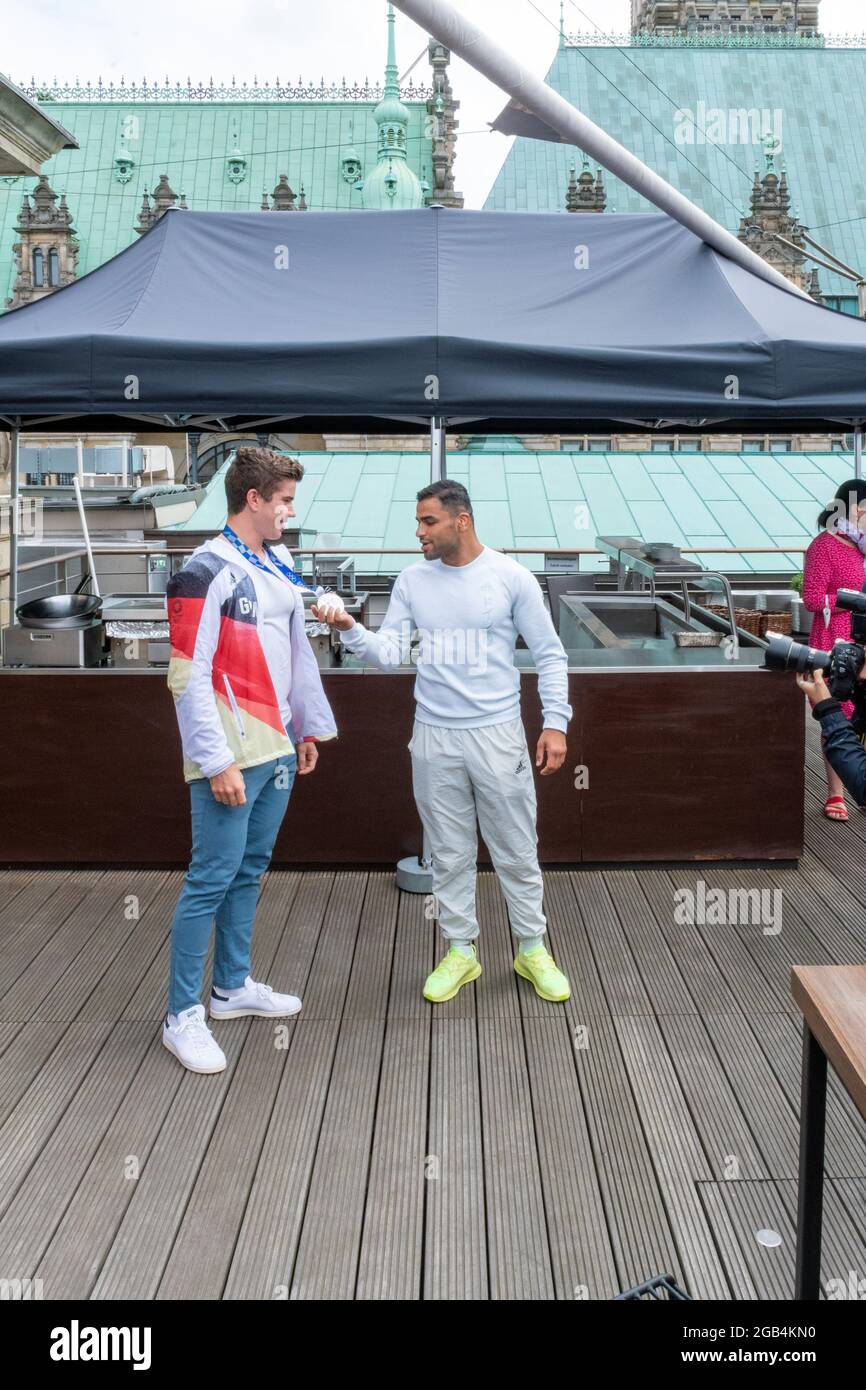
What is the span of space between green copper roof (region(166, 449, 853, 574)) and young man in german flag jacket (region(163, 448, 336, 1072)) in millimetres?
8908

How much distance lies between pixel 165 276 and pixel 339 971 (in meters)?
3.54

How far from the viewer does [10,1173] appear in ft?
10.6

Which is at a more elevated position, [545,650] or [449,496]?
[449,496]

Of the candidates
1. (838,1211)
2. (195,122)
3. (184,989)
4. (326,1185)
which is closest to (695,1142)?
(838,1211)

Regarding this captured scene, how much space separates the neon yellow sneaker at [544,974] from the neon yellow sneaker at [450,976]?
0.59 feet

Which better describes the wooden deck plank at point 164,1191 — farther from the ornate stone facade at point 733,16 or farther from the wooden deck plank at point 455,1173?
the ornate stone facade at point 733,16

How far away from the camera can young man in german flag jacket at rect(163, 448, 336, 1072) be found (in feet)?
11.4

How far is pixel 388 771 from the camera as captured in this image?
18.4 feet

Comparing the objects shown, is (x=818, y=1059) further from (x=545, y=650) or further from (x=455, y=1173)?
(x=545, y=650)

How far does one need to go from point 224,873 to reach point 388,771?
201cm

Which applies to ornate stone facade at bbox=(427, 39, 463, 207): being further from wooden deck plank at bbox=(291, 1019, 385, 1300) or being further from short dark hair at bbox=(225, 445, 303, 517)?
wooden deck plank at bbox=(291, 1019, 385, 1300)

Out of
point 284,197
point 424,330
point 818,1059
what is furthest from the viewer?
point 284,197
